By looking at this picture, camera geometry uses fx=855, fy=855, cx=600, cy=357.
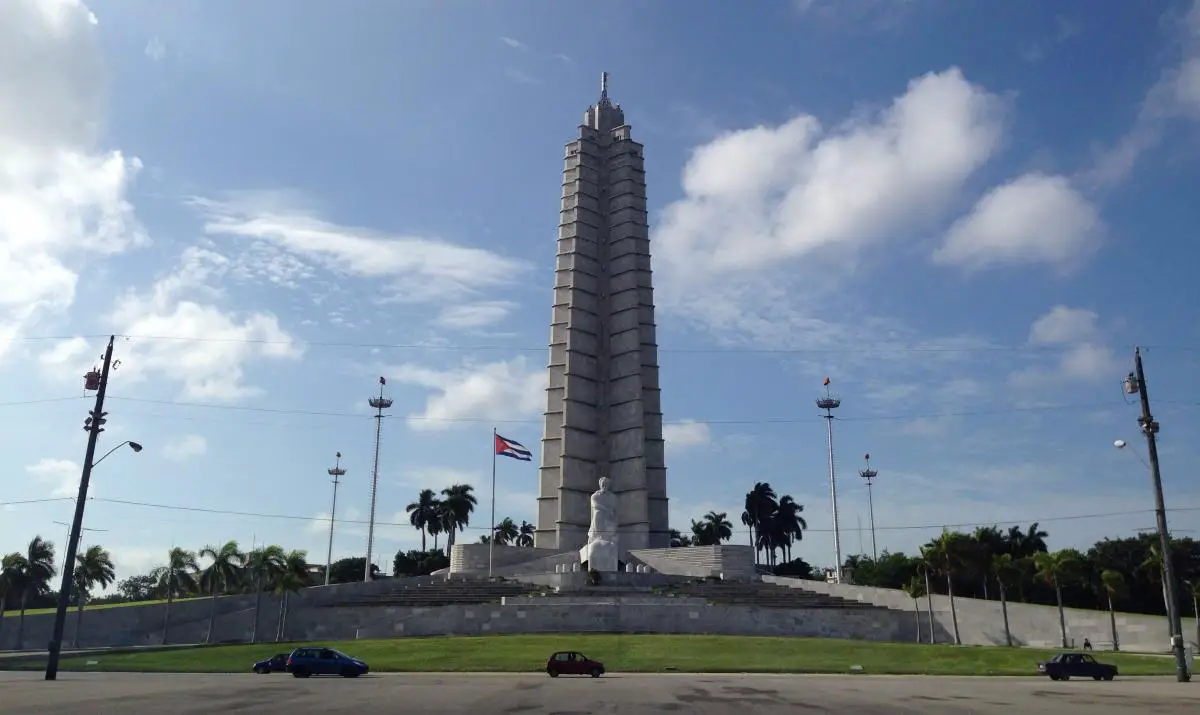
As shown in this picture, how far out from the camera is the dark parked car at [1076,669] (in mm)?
28094

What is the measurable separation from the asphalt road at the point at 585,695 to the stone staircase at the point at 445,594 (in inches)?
1039

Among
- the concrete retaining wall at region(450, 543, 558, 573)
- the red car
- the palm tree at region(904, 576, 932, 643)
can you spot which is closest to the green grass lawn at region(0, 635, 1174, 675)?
the red car

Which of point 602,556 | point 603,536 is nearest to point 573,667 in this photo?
point 602,556

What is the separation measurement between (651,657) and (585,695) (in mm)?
15848

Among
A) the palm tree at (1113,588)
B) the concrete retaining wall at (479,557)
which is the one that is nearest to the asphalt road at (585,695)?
the palm tree at (1113,588)

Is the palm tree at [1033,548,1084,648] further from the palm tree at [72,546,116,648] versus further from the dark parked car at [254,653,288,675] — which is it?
the palm tree at [72,546,116,648]

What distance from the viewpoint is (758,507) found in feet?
336

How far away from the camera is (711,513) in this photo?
350 ft

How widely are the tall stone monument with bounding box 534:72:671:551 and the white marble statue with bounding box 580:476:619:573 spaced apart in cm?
876

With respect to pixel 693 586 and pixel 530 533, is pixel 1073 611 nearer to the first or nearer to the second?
pixel 693 586

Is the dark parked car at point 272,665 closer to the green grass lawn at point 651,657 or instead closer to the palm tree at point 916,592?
the green grass lawn at point 651,657

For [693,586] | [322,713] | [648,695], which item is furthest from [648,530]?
[322,713]

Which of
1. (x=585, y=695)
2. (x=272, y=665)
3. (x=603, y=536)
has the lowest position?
(x=272, y=665)

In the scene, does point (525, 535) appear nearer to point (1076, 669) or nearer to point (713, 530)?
point (713, 530)
